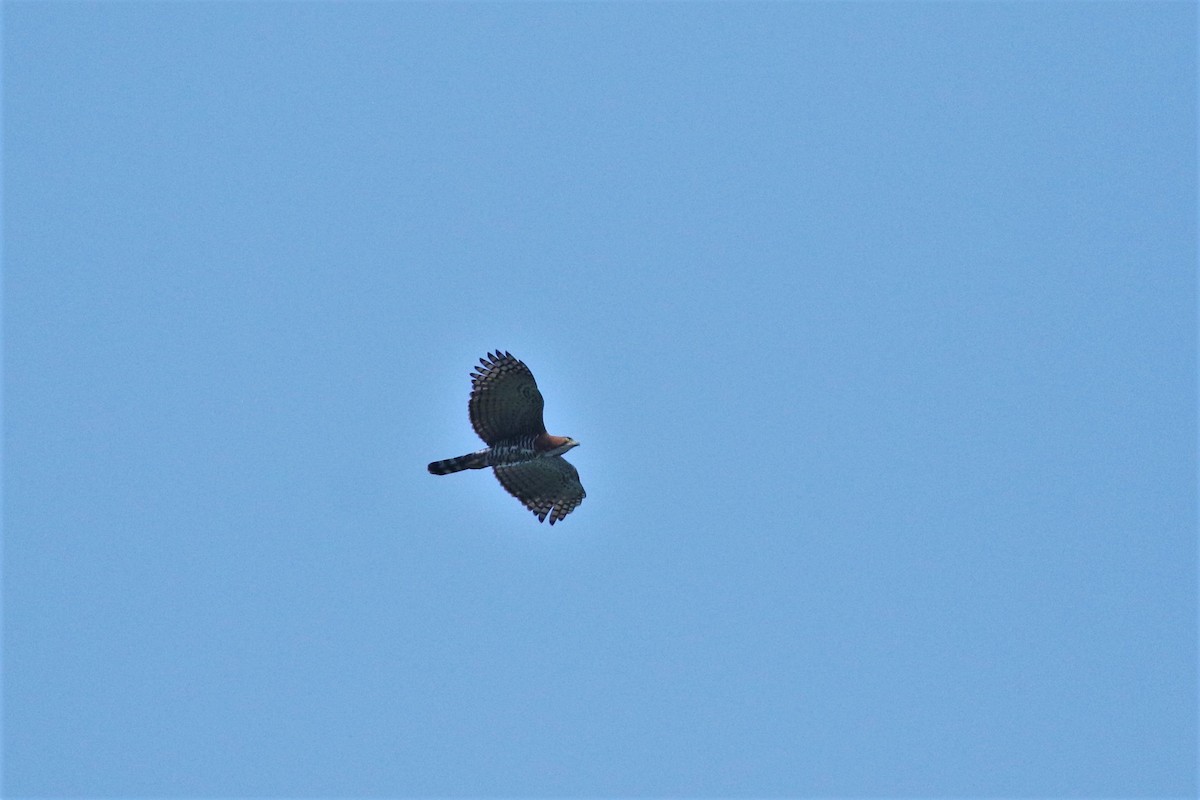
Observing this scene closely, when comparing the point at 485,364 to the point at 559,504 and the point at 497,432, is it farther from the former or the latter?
the point at 559,504

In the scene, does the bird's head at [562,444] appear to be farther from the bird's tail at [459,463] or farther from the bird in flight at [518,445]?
the bird's tail at [459,463]

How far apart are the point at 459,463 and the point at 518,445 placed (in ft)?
3.70

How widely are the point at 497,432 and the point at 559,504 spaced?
2030 millimetres

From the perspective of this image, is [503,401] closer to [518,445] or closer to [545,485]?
[518,445]

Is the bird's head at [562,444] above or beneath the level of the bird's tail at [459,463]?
above

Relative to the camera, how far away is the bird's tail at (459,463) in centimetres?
3092

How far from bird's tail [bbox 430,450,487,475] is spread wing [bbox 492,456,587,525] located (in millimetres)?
557

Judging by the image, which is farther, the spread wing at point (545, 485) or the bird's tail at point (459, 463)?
the spread wing at point (545, 485)

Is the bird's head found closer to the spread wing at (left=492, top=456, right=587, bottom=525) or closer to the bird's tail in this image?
the spread wing at (left=492, top=456, right=587, bottom=525)

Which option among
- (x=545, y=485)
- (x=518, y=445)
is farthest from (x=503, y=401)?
(x=545, y=485)

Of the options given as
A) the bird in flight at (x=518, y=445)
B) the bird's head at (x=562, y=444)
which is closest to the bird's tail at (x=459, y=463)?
the bird in flight at (x=518, y=445)

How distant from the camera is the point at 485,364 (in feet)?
99.4

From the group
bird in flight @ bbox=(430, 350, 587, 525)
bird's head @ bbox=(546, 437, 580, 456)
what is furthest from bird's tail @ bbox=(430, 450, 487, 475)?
bird's head @ bbox=(546, 437, 580, 456)

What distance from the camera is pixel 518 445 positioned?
31047 mm
